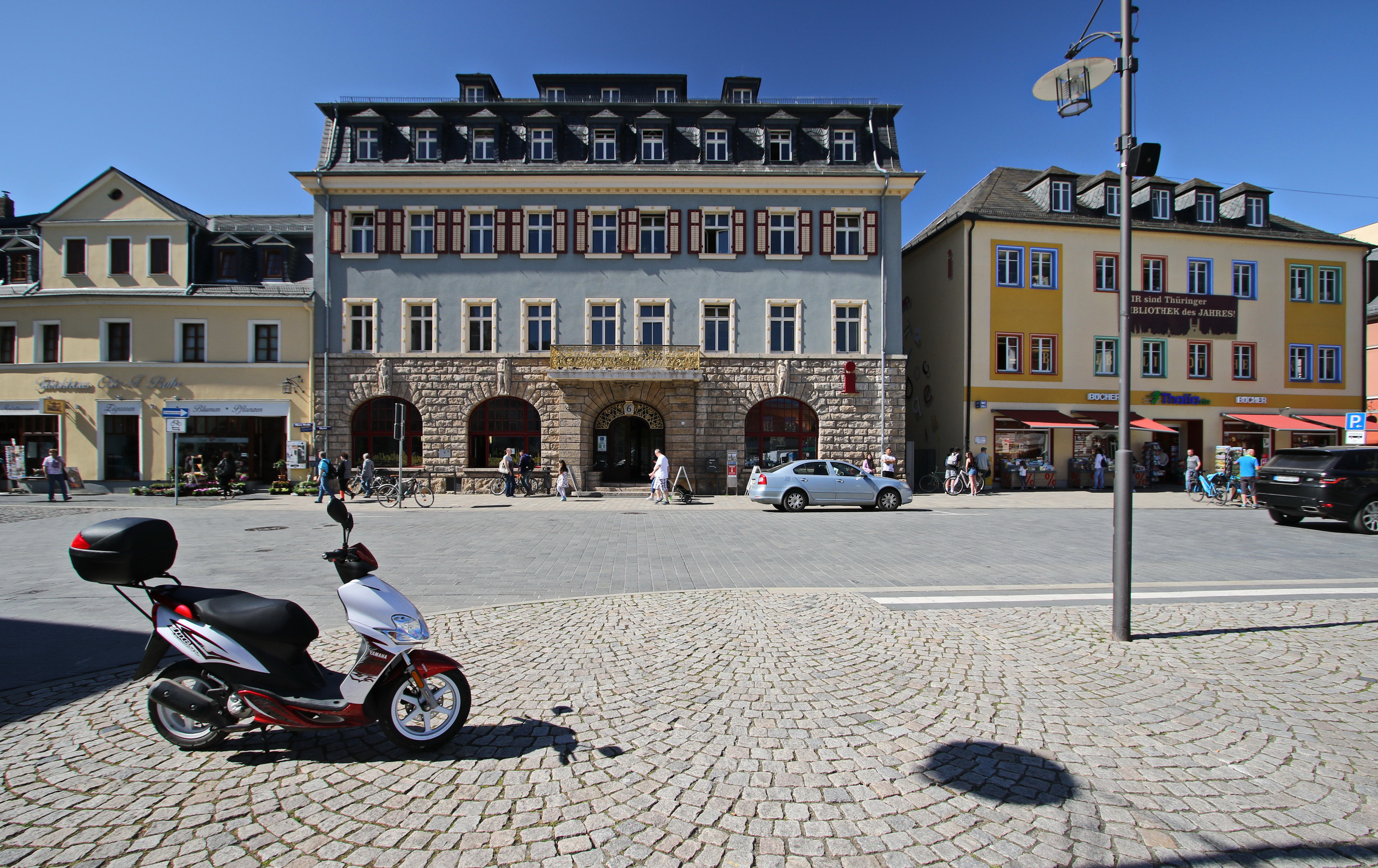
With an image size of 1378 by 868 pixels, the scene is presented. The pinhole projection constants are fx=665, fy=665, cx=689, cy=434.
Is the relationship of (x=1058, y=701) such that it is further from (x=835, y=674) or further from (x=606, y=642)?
(x=606, y=642)

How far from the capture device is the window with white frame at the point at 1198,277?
95.0 feet

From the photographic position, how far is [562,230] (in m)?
25.7

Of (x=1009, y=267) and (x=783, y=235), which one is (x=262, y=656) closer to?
(x=783, y=235)

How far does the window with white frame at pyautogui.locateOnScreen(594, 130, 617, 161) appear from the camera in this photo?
26344 mm

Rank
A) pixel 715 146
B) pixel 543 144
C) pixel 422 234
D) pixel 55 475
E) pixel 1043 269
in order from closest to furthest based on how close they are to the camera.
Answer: pixel 55 475
pixel 422 234
pixel 543 144
pixel 715 146
pixel 1043 269

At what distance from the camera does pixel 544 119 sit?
85.4 ft

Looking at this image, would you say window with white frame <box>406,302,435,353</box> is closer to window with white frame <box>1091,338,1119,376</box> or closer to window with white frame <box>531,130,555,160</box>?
window with white frame <box>531,130,555,160</box>

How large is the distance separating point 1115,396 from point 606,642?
2837cm

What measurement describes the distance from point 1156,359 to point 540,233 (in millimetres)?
26503

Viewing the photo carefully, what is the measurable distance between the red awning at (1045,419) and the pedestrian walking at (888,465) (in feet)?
18.8

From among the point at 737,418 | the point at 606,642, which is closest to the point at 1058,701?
the point at 606,642

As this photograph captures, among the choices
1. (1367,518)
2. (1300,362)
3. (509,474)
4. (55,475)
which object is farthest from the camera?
(1300,362)

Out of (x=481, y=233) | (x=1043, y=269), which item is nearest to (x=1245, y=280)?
(x=1043, y=269)

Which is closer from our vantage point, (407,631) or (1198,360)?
(407,631)
